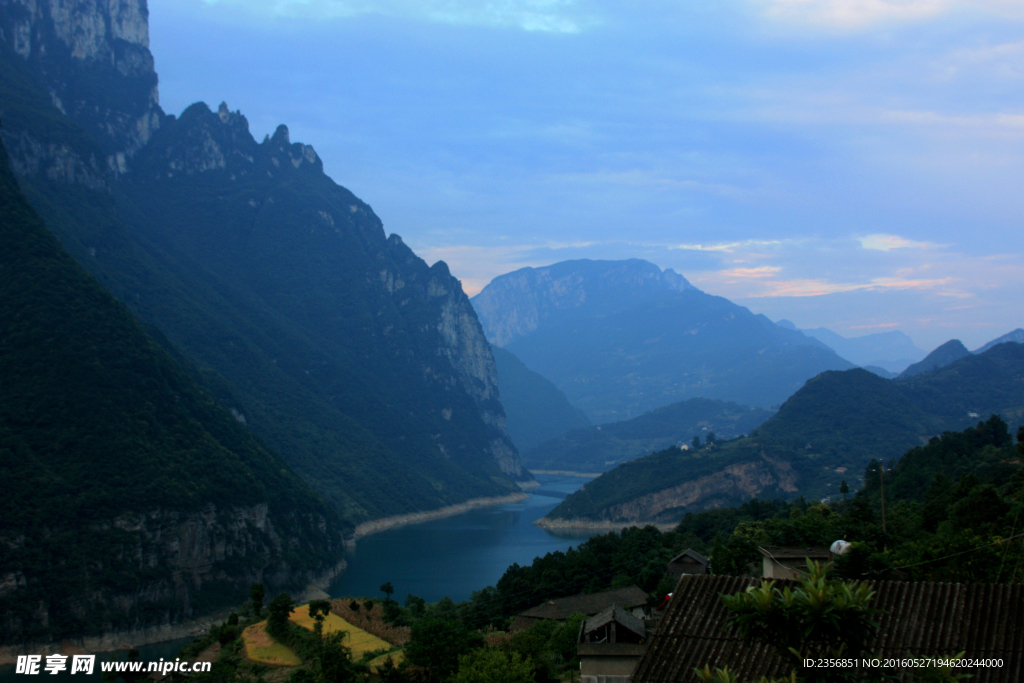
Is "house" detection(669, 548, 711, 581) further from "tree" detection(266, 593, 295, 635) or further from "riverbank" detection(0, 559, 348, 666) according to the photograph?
"riverbank" detection(0, 559, 348, 666)

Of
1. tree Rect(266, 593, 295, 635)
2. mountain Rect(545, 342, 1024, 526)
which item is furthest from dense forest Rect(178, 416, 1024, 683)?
mountain Rect(545, 342, 1024, 526)

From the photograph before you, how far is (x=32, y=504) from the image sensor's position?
72688mm

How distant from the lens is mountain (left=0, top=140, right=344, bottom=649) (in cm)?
7012

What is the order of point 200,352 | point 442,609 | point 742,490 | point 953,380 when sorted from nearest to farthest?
point 442,609
point 742,490
point 200,352
point 953,380

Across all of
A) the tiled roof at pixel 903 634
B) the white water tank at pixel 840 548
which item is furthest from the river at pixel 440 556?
the tiled roof at pixel 903 634

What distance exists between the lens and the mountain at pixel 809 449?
151250 mm

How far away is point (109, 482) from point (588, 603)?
58.6 metres

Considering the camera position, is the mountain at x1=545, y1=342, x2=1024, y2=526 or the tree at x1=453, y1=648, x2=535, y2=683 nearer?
the tree at x1=453, y1=648, x2=535, y2=683

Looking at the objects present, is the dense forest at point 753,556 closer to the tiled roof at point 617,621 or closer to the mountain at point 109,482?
the tiled roof at point 617,621

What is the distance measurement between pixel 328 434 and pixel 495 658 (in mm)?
157362

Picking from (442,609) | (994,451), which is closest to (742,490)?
(994,451)

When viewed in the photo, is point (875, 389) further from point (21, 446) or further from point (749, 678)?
point (749, 678)

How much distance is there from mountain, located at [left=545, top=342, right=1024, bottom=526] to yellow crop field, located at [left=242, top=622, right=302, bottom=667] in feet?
350

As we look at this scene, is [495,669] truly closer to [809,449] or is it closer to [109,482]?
[109,482]
